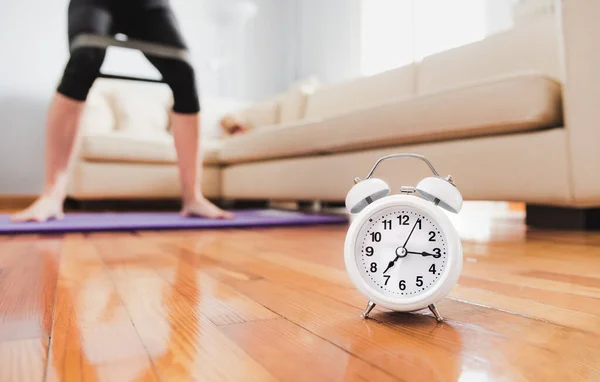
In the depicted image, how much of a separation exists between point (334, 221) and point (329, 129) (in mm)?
403

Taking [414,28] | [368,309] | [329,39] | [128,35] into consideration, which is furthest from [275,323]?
[329,39]

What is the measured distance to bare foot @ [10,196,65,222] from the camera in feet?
6.00

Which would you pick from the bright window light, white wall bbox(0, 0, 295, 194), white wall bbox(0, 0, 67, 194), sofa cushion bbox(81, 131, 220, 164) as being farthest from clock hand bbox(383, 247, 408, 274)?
white wall bbox(0, 0, 67, 194)

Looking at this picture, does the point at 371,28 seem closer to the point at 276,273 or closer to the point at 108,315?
the point at 276,273

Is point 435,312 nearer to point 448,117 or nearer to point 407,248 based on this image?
point 407,248

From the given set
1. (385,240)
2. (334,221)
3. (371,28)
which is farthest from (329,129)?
(371,28)

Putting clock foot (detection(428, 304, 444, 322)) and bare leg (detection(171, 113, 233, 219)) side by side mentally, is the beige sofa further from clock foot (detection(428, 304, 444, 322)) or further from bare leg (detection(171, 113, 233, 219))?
clock foot (detection(428, 304, 444, 322))

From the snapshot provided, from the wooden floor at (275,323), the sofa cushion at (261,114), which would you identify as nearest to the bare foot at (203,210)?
the wooden floor at (275,323)

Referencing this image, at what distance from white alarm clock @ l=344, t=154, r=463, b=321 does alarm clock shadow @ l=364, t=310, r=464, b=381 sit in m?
0.02

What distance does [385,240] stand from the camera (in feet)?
1.96

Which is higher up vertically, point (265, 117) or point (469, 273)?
point (265, 117)

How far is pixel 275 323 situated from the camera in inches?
22.4

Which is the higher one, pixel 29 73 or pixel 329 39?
pixel 329 39

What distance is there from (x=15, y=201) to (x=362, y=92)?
2.75 metres
